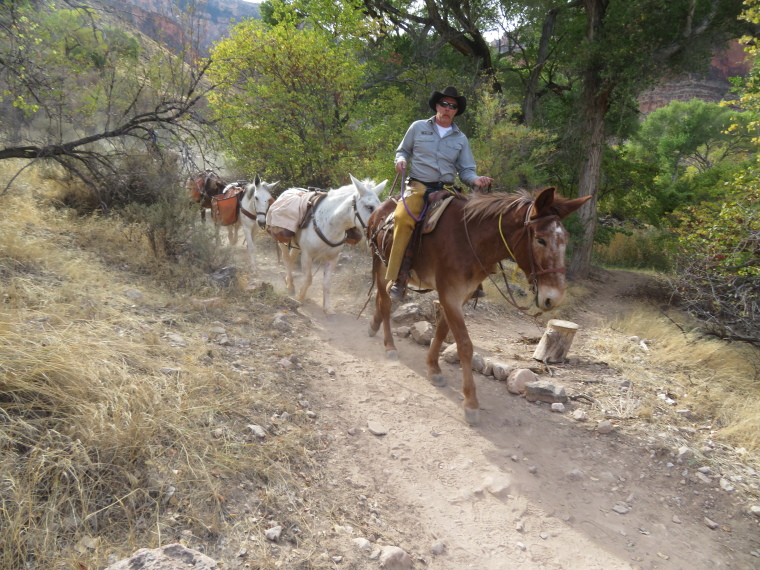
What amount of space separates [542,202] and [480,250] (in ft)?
2.58

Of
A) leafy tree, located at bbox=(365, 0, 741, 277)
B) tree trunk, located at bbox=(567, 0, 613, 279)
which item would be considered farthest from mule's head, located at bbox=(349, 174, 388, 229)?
leafy tree, located at bbox=(365, 0, 741, 277)

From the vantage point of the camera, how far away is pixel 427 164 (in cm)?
462

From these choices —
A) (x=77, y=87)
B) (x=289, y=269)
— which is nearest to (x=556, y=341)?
(x=289, y=269)

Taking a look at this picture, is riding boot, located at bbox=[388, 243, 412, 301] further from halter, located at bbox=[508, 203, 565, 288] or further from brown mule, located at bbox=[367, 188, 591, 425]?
halter, located at bbox=[508, 203, 565, 288]

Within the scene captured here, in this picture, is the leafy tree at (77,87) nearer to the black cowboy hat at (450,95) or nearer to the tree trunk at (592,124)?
the black cowboy hat at (450,95)

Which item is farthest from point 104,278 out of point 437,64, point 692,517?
point 437,64

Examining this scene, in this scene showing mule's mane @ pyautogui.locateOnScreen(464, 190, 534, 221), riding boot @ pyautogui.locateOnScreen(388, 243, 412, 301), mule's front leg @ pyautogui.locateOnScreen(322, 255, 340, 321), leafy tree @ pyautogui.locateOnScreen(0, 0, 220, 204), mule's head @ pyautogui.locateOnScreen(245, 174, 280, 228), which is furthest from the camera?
mule's head @ pyautogui.locateOnScreen(245, 174, 280, 228)

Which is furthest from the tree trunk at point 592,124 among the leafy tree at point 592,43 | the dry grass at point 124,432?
the dry grass at point 124,432

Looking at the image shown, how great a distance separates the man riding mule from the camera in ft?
14.4

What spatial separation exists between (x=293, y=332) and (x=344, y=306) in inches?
80.7

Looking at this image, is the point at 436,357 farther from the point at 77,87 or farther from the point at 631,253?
the point at 631,253

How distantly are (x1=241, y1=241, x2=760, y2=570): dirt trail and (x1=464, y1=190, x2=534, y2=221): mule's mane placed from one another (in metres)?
2.02

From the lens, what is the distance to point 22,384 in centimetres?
229

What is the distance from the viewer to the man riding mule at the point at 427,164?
4.40 meters
